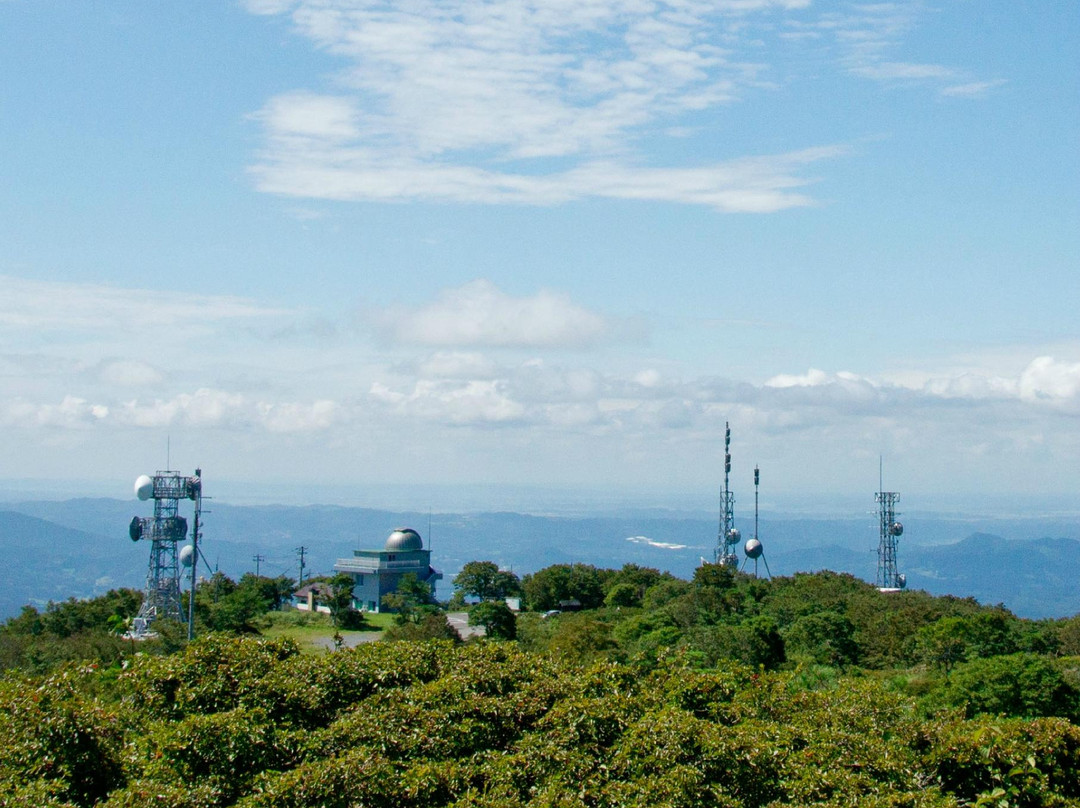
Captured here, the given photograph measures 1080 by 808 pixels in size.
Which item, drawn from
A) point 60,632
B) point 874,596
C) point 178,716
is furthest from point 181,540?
point 178,716

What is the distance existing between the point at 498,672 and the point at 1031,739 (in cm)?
838

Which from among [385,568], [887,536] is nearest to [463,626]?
[385,568]

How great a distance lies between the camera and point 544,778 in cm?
1352

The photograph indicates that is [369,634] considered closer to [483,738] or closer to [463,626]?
[463,626]

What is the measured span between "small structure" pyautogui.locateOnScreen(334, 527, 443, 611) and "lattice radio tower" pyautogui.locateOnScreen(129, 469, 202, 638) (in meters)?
14.2

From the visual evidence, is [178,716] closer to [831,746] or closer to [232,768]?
[232,768]

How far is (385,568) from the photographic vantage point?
70.6m

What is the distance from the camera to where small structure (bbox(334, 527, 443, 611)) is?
7062 cm

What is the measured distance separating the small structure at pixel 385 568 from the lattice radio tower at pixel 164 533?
46.5ft

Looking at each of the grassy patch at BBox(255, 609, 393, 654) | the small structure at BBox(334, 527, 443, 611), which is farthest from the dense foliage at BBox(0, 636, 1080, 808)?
the small structure at BBox(334, 527, 443, 611)

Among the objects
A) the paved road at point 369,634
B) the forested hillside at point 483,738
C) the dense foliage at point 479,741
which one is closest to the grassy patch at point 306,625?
the paved road at point 369,634

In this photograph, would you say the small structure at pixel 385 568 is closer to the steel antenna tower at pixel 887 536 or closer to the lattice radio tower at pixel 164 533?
the lattice radio tower at pixel 164 533

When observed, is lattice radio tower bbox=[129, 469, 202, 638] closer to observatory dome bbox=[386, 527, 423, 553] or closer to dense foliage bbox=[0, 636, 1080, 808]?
observatory dome bbox=[386, 527, 423, 553]

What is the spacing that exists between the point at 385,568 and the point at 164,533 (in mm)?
17135
